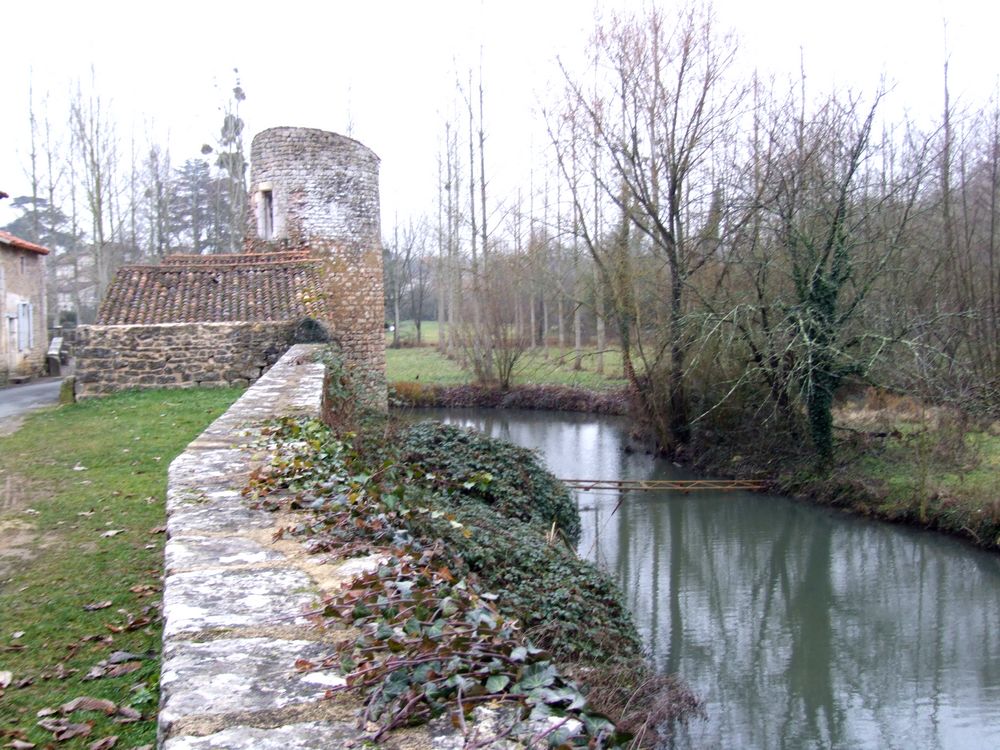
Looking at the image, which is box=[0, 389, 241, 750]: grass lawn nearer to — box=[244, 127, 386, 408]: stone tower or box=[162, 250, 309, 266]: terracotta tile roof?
box=[162, 250, 309, 266]: terracotta tile roof

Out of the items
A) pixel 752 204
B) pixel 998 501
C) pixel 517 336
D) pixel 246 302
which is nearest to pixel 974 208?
pixel 752 204

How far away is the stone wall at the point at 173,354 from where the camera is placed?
42.2 ft

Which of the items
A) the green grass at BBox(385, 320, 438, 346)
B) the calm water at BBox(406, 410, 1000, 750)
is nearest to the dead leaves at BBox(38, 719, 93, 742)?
the calm water at BBox(406, 410, 1000, 750)

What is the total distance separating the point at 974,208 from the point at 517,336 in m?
13.7

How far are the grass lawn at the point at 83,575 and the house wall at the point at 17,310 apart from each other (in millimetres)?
13575

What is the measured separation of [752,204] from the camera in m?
17.2

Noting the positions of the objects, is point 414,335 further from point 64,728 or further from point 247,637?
point 247,637

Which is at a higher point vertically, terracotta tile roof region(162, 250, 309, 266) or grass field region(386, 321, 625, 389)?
terracotta tile roof region(162, 250, 309, 266)

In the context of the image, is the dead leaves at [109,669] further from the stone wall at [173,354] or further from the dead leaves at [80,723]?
the stone wall at [173,354]

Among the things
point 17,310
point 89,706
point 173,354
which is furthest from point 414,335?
point 89,706

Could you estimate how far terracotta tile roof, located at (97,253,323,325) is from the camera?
14.1m

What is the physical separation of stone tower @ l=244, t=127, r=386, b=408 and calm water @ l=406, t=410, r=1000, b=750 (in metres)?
6.08

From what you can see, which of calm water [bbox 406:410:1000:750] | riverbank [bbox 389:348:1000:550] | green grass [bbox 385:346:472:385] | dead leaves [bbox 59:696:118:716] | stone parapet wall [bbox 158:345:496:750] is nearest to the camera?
stone parapet wall [bbox 158:345:496:750]

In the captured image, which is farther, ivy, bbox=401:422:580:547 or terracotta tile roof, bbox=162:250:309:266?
terracotta tile roof, bbox=162:250:309:266
